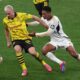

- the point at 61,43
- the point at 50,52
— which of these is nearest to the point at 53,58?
the point at 50,52

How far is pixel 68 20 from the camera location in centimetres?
2025

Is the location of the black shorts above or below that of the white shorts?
above

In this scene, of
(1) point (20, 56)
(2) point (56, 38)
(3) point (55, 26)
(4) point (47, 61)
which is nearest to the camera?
(1) point (20, 56)

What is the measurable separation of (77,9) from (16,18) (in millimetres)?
9590

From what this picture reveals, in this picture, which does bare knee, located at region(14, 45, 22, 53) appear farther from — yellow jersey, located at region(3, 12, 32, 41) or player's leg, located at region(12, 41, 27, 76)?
yellow jersey, located at region(3, 12, 32, 41)

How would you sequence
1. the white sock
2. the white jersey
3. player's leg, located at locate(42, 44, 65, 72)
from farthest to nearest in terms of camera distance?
the white sock < player's leg, located at locate(42, 44, 65, 72) < the white jersey

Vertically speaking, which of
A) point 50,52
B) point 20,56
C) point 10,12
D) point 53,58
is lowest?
point 53,58

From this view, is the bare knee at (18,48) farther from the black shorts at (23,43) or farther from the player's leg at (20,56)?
the black shorts at (23,43)

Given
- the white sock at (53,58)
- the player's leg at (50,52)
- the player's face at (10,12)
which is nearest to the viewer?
the player's face at (10,12)

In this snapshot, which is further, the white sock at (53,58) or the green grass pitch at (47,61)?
the white sock at (53,58)

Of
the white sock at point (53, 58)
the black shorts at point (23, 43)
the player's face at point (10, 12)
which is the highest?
the player's face at point (10, 12)

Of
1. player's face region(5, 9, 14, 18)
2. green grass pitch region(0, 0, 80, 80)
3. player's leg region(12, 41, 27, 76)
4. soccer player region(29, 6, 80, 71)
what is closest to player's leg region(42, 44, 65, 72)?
soccer player region(29, 6, 80, 71)

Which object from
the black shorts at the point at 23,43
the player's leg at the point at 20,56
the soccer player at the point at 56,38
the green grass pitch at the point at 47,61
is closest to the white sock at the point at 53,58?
the soccer player at the point at 56,38

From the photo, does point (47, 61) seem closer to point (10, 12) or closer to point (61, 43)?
point (61, 43)
